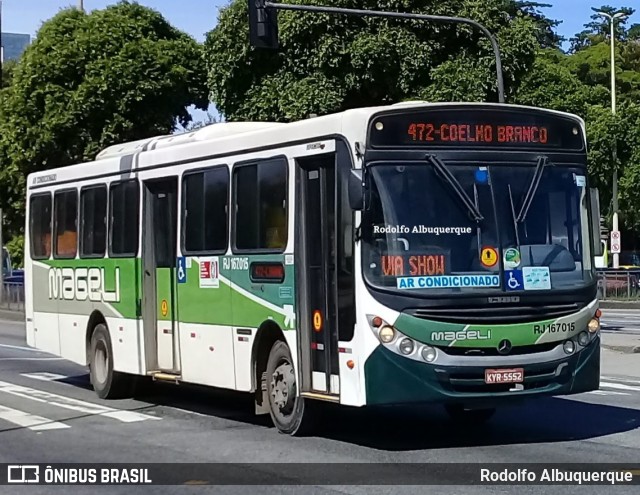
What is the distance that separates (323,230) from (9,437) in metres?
4.32

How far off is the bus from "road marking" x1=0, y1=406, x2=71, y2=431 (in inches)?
71.8

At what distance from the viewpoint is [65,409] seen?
1564cm

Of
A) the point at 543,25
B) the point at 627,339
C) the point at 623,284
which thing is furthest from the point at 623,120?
the point at 543,25

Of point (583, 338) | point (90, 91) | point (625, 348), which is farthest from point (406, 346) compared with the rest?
point (90, 91)

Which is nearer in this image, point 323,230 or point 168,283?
point 323,230

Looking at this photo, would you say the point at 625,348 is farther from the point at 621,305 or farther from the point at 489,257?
the point at 621,305

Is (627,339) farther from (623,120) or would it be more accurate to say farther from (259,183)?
(623,120)

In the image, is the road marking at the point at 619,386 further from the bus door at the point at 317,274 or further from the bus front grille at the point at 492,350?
the bus door at the point at 317,274

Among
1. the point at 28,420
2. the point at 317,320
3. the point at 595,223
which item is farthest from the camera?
the point at 28,420

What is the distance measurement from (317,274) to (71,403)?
19.4 feet

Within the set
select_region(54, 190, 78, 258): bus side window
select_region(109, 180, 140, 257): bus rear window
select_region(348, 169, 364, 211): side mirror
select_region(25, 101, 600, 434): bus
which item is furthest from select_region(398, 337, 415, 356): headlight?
select_region(54, 190, 78, 258): bus side window

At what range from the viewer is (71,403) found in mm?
16344

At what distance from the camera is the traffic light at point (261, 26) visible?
65.7 ft

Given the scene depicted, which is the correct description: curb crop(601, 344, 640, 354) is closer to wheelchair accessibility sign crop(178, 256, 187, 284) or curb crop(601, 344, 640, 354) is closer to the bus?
the bus
